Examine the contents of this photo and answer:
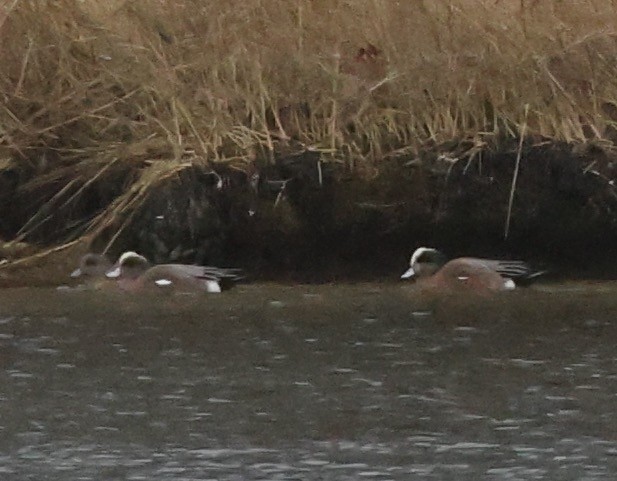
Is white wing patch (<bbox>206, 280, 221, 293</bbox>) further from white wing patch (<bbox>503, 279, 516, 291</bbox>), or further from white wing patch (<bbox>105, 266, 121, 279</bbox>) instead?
white wing patch (<bbox>503, 279, 516, 291</bbox>)

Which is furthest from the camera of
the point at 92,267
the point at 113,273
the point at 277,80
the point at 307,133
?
the point at 277,80

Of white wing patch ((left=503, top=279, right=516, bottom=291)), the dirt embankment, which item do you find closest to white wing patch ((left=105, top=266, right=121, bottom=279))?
the dirt embankment

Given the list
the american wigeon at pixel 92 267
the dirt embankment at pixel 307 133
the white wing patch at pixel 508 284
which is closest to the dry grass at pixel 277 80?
the dirt embankment at pixel 307 133

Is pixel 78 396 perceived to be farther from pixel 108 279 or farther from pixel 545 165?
pixel 545 165

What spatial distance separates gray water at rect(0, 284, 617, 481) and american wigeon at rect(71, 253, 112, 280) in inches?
19.6

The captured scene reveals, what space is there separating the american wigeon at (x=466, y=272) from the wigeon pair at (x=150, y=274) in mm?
806

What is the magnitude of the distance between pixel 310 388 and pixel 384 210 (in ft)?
7.98

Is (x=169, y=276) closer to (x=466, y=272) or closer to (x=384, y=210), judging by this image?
(x=384, y=210)

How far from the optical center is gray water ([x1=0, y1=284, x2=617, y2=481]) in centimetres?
320

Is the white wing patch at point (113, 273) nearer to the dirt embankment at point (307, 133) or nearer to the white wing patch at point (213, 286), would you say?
the dirt embankment at point (307, 133)

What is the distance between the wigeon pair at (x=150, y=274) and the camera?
19.0ft

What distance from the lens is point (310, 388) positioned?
3.89 m

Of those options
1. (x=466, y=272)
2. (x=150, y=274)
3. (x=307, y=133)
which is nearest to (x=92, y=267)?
(x=150, y=274)

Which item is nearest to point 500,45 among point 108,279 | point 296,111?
point 296,111
